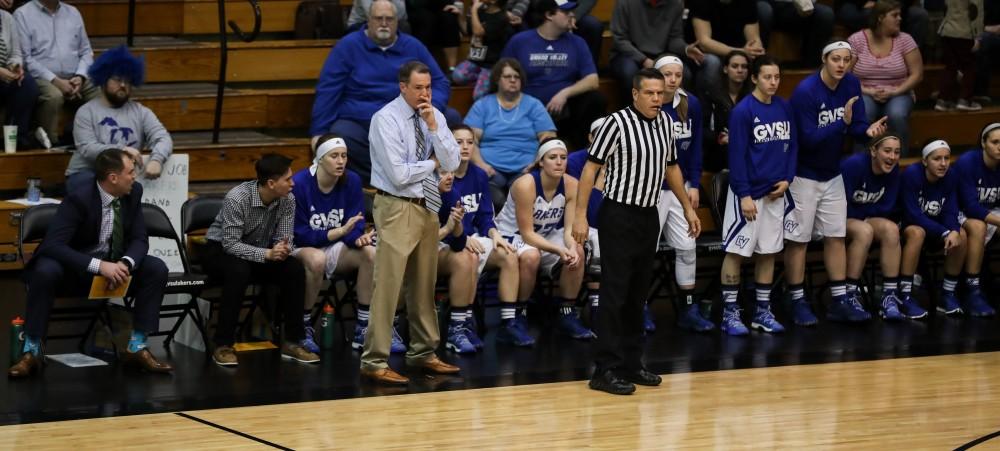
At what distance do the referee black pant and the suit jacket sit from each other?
2.46m

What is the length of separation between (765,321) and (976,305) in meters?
1.58

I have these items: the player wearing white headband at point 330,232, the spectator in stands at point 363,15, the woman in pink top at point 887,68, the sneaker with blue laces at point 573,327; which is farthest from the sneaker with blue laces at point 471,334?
the woman in pink top at point 887,68

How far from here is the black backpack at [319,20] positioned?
1116 centimetres

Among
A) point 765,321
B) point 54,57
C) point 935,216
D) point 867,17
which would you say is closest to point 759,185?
point 765,321

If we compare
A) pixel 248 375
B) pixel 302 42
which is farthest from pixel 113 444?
pixel 302 42

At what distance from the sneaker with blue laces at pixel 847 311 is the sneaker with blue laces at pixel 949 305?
628 mm

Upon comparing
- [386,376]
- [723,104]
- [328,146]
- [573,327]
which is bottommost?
[386,376]

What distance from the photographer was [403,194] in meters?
7.46

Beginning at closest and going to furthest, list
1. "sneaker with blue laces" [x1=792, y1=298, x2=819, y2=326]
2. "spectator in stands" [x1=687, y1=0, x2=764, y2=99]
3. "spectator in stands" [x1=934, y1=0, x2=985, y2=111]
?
"sneaker with blue laces" [x1=792, y1=298, x2=819, y2=326] < "spectator in stands" [x1=687, y1=0, x2=764, y2=99] < "spectator in stands" [x1=934, y1=0, x2=985, y2=111]

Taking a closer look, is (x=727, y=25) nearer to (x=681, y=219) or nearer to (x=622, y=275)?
(x=681, y=219)

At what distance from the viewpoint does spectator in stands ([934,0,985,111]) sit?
1152 centimetres

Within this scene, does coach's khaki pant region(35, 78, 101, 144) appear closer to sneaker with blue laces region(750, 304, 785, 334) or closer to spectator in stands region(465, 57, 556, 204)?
spectator in stands region(465, 57, 556, 204)

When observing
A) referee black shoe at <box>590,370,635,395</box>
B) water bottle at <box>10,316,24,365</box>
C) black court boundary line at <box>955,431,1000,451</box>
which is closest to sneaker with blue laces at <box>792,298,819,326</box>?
referee black shoe at <box>590,370,635,395</box>

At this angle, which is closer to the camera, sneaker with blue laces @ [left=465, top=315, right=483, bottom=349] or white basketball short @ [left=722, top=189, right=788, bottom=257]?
sneaker with blue laces @ [left=465, top=315, right=483, bottom=349]
